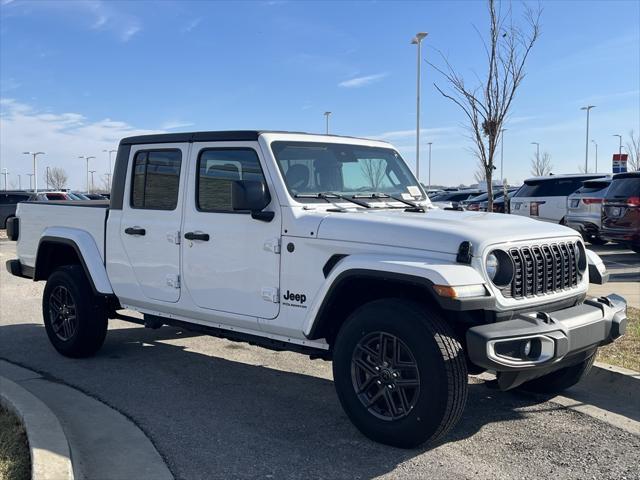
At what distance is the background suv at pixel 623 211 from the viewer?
12062mm

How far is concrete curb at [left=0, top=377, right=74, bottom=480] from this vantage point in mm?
3535

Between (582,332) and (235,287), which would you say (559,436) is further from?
(235,287)

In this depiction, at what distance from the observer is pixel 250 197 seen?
4.55m

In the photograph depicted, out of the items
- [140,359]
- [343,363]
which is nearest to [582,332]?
[343,363]

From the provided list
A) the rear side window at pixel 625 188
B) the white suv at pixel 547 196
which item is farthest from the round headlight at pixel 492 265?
the white suv at pixel 547 196

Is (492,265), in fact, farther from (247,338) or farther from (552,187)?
(552,187)

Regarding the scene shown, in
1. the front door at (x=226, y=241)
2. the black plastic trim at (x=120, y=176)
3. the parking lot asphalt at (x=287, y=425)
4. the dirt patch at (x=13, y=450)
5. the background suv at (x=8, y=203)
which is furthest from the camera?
the background suv at (x=8, y=203)

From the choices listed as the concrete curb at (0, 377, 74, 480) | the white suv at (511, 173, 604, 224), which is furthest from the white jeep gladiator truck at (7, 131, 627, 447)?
the white suv at (511, 173, 604, 224)

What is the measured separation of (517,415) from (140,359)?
11.9 feet

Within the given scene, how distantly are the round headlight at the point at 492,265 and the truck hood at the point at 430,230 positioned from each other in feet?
0.32

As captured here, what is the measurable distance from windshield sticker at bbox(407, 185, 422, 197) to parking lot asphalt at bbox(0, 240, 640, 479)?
1682mm

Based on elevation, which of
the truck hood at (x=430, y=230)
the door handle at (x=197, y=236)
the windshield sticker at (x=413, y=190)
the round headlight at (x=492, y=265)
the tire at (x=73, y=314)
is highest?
the windshield sticker at (x=413, y=190)

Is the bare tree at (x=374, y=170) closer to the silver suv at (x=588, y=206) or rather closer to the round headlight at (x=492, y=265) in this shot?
the round headlight at (x=492, y=265)

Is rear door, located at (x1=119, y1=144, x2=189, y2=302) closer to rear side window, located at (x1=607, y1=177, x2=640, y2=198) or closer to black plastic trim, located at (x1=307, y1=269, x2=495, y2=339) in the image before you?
black plastic trim, located at (x1=307, y1=269, x2=495, y2=339)
